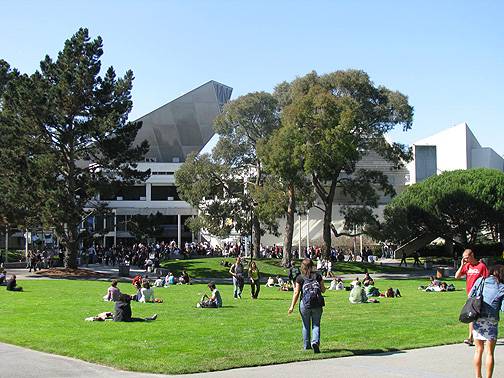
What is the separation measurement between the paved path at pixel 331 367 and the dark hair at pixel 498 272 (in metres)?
1.59

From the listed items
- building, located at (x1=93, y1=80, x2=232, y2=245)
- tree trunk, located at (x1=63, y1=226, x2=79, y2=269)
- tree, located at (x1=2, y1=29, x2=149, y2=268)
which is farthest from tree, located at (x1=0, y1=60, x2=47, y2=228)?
building, located at (x1=93, y1=80, x2=232, y2=245)

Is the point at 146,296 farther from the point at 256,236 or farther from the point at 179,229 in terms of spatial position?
the point at 179,229

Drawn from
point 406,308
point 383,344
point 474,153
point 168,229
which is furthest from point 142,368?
point 474,153

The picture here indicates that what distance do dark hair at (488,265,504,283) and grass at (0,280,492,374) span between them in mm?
3301

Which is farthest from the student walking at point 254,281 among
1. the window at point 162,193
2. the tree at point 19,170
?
the window at point 162,193

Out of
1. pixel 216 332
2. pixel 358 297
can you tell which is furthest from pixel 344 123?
pixel 216 332

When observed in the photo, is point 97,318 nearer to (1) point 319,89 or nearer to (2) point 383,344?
(2) point 383,344

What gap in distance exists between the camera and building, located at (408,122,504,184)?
8694 centimetres

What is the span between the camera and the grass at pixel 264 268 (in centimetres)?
4569

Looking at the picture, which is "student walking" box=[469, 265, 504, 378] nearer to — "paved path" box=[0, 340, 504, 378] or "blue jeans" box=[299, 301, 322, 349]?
"paved path" box=[0, 340, 504, 378]

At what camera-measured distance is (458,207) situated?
6025 cm

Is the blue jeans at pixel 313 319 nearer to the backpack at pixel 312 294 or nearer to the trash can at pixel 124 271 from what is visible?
the backpack at pixel 312 294

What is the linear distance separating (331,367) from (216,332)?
424 centimetres

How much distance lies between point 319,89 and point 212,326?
33.7 meters
